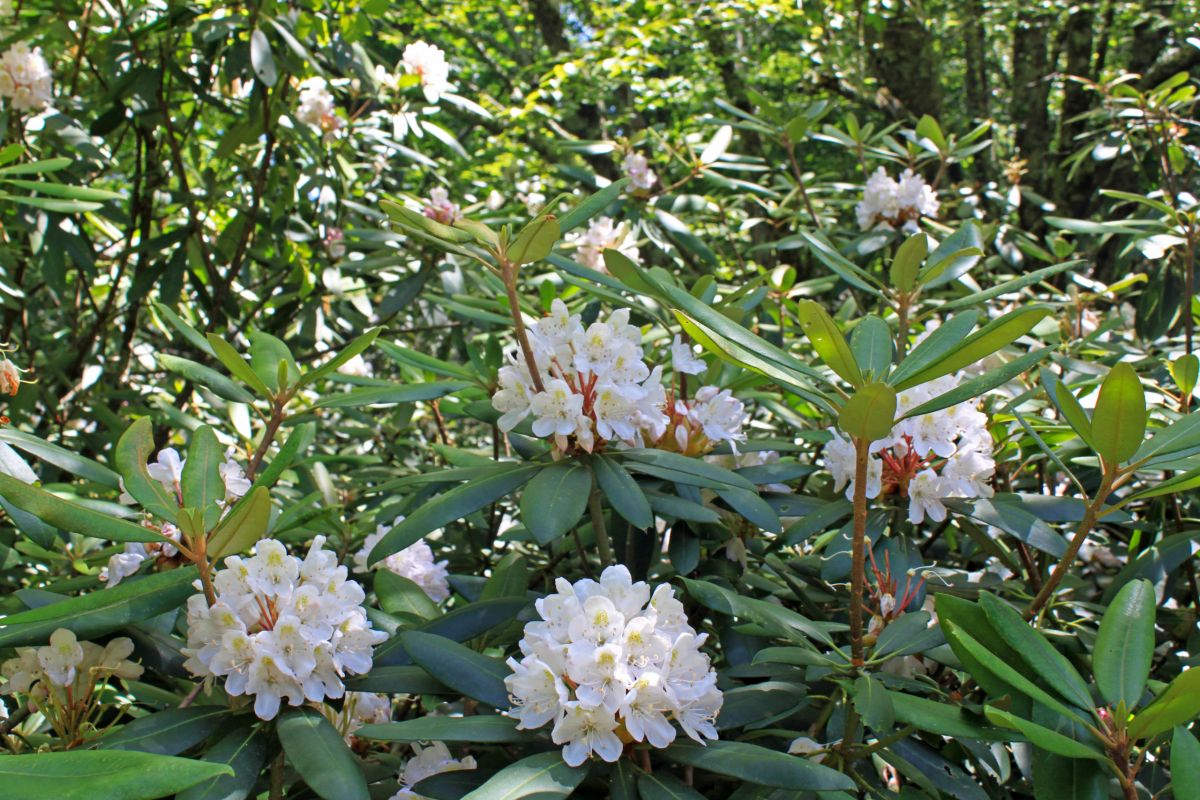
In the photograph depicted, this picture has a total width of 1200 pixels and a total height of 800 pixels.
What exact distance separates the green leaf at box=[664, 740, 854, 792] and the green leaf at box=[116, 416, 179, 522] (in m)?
0.58

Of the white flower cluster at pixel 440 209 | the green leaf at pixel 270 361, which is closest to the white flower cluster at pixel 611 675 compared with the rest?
the green leaf at pixel 270 361

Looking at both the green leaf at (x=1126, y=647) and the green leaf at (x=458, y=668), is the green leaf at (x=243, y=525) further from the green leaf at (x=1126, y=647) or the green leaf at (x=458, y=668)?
the green leaf at (x=1126, y=647)

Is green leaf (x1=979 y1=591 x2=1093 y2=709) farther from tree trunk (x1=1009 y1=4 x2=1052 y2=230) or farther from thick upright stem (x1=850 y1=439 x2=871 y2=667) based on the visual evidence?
tree trunk (x1=1009 y1=4 x2=1052 y2=230)

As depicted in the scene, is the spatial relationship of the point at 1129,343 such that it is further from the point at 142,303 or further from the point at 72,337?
the point at 72,337

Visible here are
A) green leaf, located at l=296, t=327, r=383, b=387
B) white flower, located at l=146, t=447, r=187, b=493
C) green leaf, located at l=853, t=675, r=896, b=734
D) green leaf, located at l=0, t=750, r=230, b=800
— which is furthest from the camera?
white flower, located at l=146, t=447, r=187, b=493

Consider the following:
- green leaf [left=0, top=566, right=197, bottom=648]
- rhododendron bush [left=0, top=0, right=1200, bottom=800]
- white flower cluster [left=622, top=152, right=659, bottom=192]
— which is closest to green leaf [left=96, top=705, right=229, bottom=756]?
rhododendron bush [left=0, top=0, right=1200, bottom=800]

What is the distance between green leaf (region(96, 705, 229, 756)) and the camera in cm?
101

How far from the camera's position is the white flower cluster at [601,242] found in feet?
8.46

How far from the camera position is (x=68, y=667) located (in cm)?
115

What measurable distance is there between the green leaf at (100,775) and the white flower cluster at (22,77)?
2.67 meters

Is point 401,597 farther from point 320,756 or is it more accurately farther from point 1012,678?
point 1012,678

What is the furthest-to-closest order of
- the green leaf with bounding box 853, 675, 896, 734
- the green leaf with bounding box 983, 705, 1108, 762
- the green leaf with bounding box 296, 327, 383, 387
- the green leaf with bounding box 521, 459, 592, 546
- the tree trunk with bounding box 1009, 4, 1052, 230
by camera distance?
the tree trunk with bounding box 1009, 4, 1052, 230 → the green leaf with bounding box 296, 327, 383, 387 → the green leaf with bounding box 521, 459, 592, 546 → the green leaf with bounding box 853, 675, 896, 734 → the green leaf with bounding box 983, 705, 1108, 762

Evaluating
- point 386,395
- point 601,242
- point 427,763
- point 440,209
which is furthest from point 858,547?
point 440,209

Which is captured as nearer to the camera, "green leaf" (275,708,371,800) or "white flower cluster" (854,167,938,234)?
"green leaf" (275,708,371,800)
